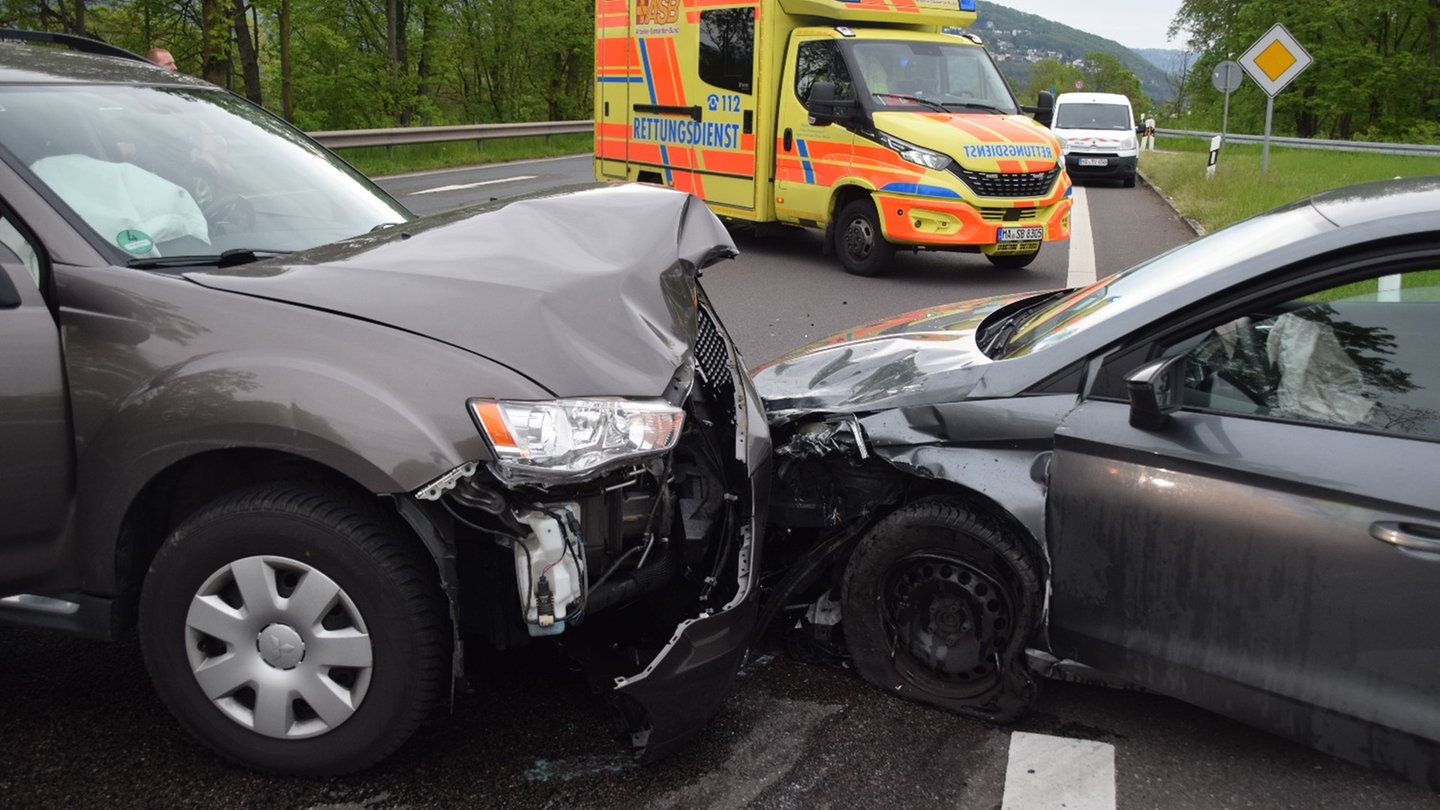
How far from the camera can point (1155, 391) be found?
2717 mm

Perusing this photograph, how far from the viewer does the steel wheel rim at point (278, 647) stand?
2.63 m

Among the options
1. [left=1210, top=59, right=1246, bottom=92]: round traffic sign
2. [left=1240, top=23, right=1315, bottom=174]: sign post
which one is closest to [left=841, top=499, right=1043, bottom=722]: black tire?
[left=1240, top=23, right=1315, bottom=174]: sign post

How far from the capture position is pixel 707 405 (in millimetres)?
3420

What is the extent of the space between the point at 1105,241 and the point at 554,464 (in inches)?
481

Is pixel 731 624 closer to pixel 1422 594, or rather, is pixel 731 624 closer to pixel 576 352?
pixel 576 352

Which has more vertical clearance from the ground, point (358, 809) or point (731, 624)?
point (731, 624)

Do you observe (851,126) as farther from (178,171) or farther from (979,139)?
(178,171)

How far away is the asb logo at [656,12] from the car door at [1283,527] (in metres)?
10.5

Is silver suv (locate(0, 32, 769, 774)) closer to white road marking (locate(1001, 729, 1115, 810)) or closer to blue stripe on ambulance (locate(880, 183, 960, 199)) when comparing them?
white road marking (locate(1001, 729, 1115, 810))

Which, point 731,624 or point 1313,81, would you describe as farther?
point 1313,81

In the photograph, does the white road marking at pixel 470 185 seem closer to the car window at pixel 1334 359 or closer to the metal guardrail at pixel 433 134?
the metal guardrail at pixel 433 134

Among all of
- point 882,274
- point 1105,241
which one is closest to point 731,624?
point 882,274

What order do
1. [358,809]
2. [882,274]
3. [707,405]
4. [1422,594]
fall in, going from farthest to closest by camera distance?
[882,274] → [707,405] → [358,809] → [1422,594]

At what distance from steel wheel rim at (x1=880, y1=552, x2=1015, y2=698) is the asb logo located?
10277 millimetres
